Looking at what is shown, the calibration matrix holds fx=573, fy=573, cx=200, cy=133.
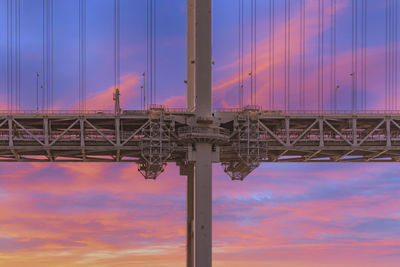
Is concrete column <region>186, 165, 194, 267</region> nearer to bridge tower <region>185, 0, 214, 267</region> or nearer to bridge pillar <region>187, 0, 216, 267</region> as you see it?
bridge pillar <region>187, 0, 216, 267</region>

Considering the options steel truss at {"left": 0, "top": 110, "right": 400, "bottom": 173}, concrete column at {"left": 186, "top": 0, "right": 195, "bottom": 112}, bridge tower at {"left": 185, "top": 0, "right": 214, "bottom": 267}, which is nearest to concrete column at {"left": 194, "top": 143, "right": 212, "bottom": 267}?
bridge tower at {"left": 185, "top": 0, "right": 214, "bottom": 267}

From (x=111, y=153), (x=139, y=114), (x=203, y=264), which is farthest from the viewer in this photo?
(x=111, y=153)

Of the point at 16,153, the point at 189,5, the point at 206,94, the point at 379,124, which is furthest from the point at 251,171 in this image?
the point at 16,153

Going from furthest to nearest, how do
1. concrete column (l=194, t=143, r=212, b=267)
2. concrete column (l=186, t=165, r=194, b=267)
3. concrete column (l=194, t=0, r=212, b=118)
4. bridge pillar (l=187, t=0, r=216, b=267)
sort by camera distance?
concrete column (l=186, t=165, r=194, b=267)
concrete column (l=194, t=0, r=212, b=118)
bridge pillar (l=187, t=0, r=216, b=267)
concrete column (l=194, t=143, r=212, b=267)

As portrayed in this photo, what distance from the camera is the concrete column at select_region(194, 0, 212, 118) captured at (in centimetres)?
6341

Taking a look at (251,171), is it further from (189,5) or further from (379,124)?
(189,5)

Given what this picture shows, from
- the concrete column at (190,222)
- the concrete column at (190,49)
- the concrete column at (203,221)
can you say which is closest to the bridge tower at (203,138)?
the concrete column at (203,221)

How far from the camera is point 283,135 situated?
71.2 metres

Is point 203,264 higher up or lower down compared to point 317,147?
lower down

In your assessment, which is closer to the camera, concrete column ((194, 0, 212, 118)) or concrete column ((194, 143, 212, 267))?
concrete column ((194, 143, 212, 267))

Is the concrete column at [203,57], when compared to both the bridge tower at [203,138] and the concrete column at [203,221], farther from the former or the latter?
the concrete column at [203,221]

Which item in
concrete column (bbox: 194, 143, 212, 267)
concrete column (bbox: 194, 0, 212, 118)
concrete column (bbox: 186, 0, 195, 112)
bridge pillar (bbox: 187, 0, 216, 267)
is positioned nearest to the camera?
concrete column (bbox: 194, 143, 212, 267)

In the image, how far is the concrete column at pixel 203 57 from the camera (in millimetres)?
63406

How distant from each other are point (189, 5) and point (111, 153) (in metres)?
21.6
